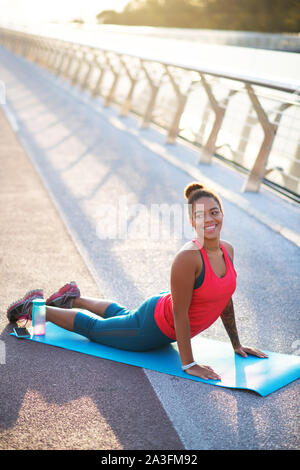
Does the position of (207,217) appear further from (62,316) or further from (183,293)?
(62,316)

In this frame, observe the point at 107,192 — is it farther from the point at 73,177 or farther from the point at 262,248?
the point at 262,248

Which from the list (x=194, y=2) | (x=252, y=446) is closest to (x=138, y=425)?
(x=252, y=446)

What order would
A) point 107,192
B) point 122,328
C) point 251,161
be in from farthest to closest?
point 251,161 < point 107,192 < point 122,328

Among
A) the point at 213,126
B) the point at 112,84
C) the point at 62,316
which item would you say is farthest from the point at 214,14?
the point at 62,316

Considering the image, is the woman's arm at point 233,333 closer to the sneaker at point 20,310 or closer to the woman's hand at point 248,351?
the woman's hand at point 248,351

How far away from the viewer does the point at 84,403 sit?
10.2 feet

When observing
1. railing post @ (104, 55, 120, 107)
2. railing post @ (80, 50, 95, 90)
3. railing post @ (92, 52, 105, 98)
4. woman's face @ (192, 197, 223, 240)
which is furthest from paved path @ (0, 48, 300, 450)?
railing post @ (80, 50, 95, 90)

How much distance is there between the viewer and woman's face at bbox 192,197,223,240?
3332 millimetres

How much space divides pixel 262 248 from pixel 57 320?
2.88m

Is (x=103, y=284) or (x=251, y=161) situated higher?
(x=251, y=161)

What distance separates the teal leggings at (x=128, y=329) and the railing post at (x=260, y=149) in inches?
174

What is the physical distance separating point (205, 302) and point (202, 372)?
1.47 feet

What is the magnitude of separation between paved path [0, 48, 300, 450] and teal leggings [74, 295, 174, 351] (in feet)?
0.66

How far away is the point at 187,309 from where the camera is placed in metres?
3.26
